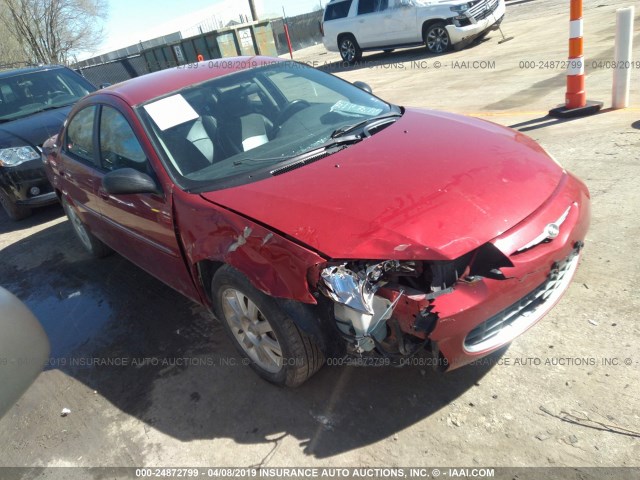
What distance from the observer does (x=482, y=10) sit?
40.6 feet

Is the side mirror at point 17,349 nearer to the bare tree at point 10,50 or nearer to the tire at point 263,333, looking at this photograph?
the tire at point 263,333

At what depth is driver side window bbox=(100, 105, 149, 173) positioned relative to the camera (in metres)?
3.23

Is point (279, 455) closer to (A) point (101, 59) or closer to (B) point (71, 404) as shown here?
(B) point (71, 404)

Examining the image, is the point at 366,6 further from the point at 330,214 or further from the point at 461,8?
the point at 330,214

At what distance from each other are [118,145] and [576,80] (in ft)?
17.1

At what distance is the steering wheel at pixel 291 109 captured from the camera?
11.2 feet

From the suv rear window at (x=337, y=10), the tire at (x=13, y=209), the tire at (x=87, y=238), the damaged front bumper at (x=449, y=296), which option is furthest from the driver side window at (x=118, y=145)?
the suv rear window at (x=337, y=10)

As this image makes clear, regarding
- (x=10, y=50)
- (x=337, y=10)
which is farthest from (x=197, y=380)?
(x=10, y=50)

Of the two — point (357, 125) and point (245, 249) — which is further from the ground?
point (357, 125)

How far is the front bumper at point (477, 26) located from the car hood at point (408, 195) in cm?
1042

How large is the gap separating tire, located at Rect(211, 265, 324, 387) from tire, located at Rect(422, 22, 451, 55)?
38.6 feet

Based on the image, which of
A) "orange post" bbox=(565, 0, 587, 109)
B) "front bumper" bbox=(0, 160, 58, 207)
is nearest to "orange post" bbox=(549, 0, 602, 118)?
"orange post" bbox=(565, 0, 587, 109)

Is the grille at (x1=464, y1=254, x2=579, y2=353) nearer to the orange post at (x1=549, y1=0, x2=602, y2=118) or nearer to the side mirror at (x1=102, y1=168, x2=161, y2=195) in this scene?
the side mirror at (x1=102, y1=168, x2=161, y2=195)

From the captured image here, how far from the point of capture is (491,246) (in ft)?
7.16
